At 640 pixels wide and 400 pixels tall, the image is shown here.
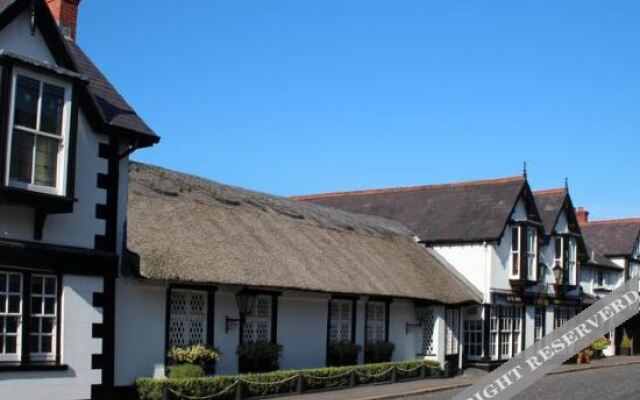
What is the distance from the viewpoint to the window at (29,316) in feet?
48.6

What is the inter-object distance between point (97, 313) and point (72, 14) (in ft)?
23.1

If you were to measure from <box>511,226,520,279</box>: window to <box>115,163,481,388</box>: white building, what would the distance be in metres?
3.10

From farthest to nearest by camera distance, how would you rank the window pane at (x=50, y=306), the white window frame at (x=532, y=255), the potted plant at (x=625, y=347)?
the potted plant at (x=625, y=347) < the white window frame at (x=532, y=255) < the window pane at (x=50, y=306)

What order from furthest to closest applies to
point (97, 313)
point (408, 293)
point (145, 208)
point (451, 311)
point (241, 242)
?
1. point (451, 311)
2. point (408, 293)
3. point (241, 242)
4. point (145, 208)
5. point (97, 313)

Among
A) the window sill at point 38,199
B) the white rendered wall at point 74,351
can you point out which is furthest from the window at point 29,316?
the window sill at point 38,199

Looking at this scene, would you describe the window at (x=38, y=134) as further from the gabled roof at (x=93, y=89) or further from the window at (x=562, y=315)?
the window at (x=562, y=315)

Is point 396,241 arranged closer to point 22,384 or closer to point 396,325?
point 396,325

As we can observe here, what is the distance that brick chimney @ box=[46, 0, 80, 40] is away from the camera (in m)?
18.9

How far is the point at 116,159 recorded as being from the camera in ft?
55.8

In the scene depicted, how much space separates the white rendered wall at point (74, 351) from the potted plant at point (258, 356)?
6.45m

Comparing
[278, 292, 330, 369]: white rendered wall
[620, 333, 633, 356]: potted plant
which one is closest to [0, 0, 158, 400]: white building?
[278, 292, 330, 369]: white rendered wall

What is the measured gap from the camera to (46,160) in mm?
14938

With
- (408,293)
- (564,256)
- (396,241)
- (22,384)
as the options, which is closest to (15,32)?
(22,384)

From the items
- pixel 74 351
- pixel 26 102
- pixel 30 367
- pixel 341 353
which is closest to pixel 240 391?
pixel 341 353
